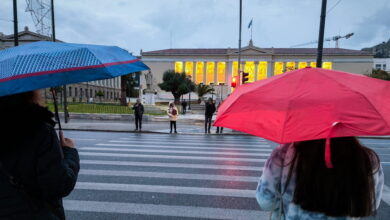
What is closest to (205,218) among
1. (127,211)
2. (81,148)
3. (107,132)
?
(127,211)

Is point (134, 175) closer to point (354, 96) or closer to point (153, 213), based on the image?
point (153, 213)

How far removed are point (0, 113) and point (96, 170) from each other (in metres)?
4.88

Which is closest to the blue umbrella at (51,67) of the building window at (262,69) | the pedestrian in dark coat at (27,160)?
the pedestrian in dark coat at (27,160)

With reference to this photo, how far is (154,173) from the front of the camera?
560cm

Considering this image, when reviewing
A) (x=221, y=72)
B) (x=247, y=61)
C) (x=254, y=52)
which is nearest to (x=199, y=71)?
(x=221, y=72)

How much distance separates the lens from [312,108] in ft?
4.10

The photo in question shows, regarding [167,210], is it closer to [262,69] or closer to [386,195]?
[386,195]

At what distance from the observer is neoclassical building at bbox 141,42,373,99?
65.9 m

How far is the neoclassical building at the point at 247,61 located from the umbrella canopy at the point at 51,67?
2484 inches

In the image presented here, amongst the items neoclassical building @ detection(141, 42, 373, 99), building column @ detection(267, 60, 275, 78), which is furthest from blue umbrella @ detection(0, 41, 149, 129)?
building column @ detection(267, 60, 275, 78)

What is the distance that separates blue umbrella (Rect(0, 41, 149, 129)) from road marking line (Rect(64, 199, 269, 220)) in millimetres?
2702

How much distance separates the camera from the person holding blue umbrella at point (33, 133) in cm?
132

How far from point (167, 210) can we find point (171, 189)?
85cm

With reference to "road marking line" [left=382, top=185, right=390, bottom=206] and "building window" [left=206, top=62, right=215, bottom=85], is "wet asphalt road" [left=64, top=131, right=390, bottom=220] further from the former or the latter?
"building window" [left=206, top=62, right=215, bottom=85]
